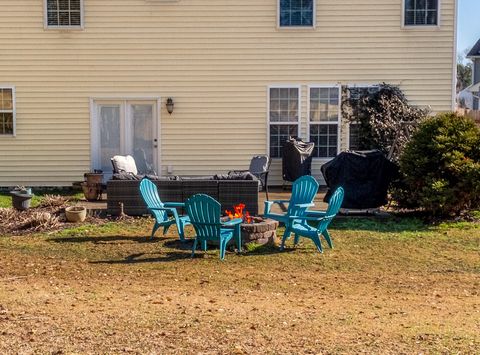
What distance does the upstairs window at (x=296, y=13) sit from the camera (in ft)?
50.4

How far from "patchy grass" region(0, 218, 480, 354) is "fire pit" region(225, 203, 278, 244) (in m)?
0.22

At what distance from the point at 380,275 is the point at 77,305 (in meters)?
3.54

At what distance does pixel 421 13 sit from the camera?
15.5 metres

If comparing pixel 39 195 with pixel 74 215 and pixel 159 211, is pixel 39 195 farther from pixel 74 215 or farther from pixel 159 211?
pixel 159 211

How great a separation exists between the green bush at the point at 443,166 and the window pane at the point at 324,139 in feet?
14.1

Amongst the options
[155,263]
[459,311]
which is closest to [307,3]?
[155,263]

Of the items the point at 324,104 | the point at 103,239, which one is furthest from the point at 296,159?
the point at 103,239

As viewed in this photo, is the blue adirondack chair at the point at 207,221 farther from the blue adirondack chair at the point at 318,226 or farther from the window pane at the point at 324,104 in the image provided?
the window pane at the point at 324,104

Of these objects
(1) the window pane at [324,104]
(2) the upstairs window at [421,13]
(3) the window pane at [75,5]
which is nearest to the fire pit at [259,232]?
(1) the window pane at [324,104]

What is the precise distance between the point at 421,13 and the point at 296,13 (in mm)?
3057

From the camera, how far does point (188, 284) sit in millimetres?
6910

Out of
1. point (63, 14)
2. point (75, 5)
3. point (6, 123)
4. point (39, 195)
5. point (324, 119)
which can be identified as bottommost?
point (39, 195)

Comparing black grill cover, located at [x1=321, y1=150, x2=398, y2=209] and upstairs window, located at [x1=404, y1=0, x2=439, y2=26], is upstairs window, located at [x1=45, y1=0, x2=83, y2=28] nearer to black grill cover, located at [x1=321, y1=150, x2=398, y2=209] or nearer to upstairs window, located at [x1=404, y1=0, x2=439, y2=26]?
black grill cover, located at [x1=321, y1=150, x2=398, y2=209]

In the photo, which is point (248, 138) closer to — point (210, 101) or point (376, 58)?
point (210, 101)
